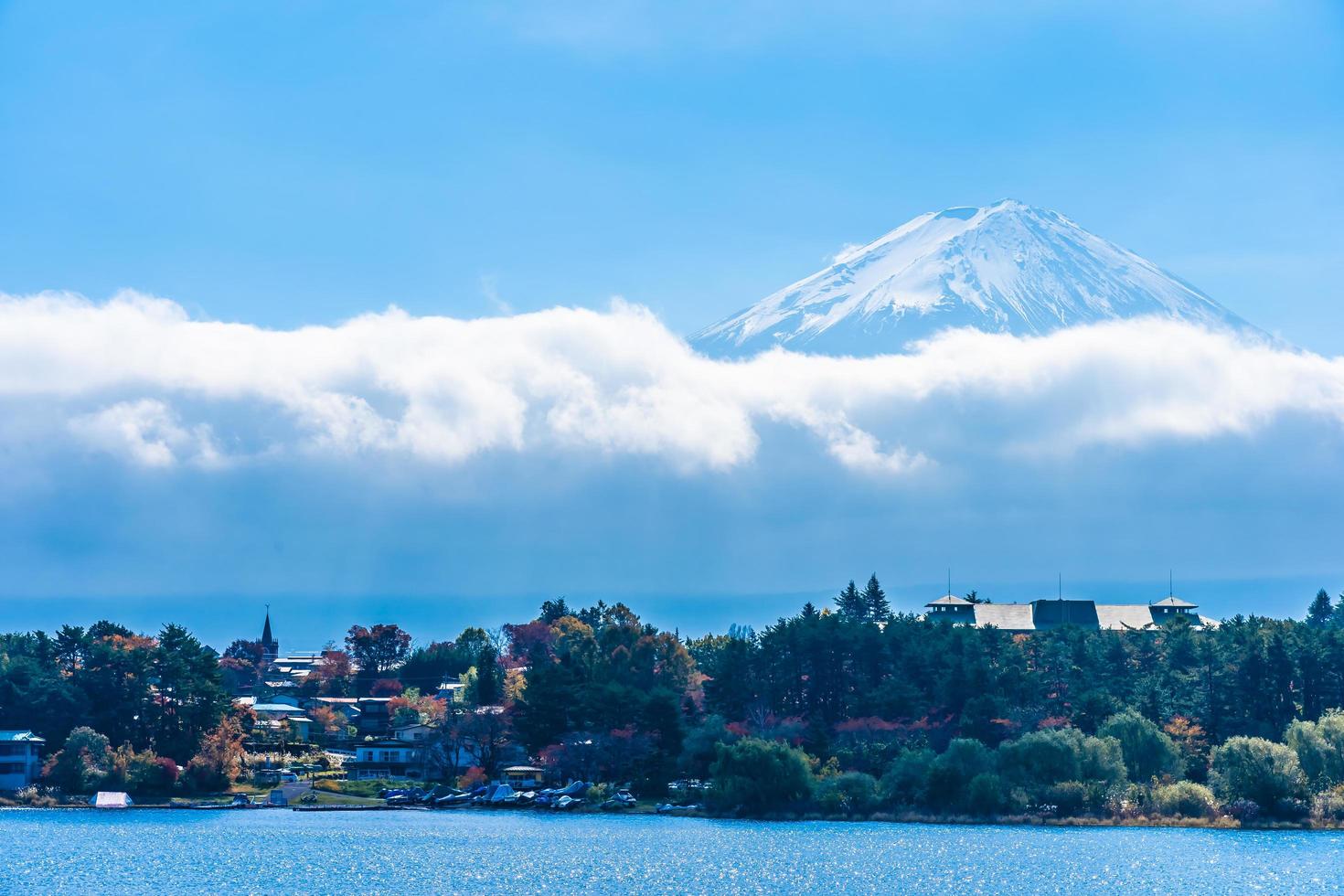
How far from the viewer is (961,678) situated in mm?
103875

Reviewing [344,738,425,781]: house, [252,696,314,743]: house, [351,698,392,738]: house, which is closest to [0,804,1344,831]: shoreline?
[344,738,425,781]: house

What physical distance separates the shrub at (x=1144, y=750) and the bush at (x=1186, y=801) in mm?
3403

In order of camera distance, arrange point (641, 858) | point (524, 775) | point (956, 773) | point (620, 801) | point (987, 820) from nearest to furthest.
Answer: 1. point (641, 858)
2. point (987, 820)
3. point (956, 773)
4. point (620, 801)
5. point (524, 775)

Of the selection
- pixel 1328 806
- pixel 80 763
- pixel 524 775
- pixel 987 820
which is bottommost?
pixel 987 820

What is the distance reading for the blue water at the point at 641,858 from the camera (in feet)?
206

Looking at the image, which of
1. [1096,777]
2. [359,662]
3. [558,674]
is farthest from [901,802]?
[359,662]

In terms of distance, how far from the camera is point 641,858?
71.9 m

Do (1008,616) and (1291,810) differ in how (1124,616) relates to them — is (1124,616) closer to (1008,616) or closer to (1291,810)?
(1008,616)

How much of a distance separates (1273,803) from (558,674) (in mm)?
47054

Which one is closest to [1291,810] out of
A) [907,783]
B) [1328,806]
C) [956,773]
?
[1328,806]

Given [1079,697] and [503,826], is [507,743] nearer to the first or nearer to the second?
[503,826]

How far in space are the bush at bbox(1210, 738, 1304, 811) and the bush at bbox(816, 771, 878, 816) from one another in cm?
1938

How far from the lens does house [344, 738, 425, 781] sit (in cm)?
11656

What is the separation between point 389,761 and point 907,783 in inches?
1735
